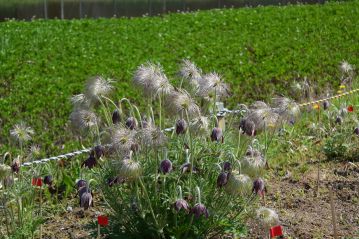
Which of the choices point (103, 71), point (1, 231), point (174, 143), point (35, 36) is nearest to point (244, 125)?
point (174, 143)

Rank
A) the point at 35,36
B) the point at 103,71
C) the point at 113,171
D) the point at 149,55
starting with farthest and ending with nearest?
the point at 35,36 < the point at 149,55 < the point at 103,71 < the point at 113,171

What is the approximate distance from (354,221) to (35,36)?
7.59 meters

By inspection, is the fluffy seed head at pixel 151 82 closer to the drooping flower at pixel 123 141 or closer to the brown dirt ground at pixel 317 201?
the drooping flower at pixel 123 141

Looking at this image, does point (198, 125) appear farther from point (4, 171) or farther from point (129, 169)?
point (4, 171)

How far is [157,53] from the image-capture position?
10.4m

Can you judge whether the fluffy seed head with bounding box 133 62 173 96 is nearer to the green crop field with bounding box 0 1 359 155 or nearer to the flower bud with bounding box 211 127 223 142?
the flower bud with bounding box 211 127 223 142

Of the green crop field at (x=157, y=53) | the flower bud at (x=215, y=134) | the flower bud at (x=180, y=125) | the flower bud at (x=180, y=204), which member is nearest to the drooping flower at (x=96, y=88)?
the flower bud at (x=180, y=125)

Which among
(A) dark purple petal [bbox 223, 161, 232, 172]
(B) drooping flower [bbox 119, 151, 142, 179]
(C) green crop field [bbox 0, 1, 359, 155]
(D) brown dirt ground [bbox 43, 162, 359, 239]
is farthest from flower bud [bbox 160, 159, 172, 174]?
(C) green crop field [bbox 0, 1, 359, 155]

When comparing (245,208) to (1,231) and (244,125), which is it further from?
(1,231)

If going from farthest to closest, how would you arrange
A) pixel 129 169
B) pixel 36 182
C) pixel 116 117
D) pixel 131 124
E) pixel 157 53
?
pixel 157 53
pixel 36 182
pixel 116 117
pixel 131 124
pixel 129 169

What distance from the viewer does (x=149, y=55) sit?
10289mm

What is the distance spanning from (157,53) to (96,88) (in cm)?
688

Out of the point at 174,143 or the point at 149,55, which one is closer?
the point at 174,143

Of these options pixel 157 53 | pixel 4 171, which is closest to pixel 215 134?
pixel 4 171
